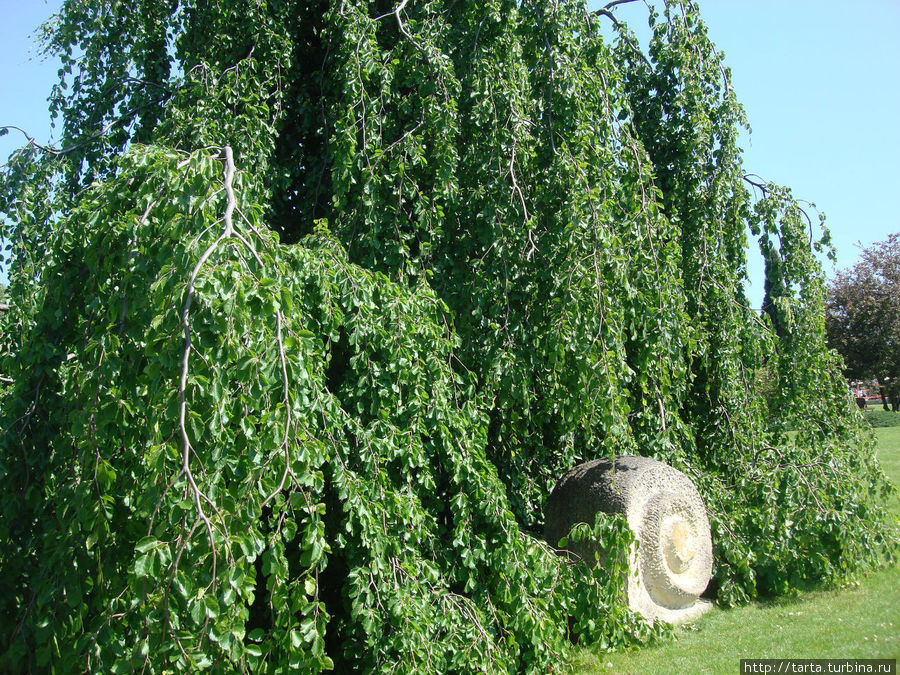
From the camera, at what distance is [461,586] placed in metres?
4.23

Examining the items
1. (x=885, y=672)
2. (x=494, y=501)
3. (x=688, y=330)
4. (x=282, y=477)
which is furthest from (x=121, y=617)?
(x=688, y=330)

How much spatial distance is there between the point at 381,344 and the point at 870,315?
728 inches

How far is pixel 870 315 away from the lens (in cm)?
1856

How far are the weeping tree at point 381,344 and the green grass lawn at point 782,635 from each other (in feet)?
0.60

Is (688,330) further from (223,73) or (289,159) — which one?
(223,73)

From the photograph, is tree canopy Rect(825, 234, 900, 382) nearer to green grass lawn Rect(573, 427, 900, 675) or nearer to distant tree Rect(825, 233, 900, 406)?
distant tree Rect(825, 233, 900, 406)

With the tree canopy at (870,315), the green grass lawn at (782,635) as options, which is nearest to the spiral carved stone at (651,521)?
the green grass lawn at (782,635)

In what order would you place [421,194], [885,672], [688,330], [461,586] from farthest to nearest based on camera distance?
[688,330] < [421,194] < [461,586] < [885,672]

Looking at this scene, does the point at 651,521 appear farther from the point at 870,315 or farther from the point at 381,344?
the point at 870,315

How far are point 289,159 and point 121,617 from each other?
3744mm

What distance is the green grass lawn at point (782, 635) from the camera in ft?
13.0

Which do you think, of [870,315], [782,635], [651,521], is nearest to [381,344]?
[651,521]

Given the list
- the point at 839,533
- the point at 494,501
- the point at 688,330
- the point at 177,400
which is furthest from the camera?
the point at 688,330

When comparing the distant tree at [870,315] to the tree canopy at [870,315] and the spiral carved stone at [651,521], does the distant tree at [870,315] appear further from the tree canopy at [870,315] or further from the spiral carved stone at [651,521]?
the spiral carved stone at [651,521]
